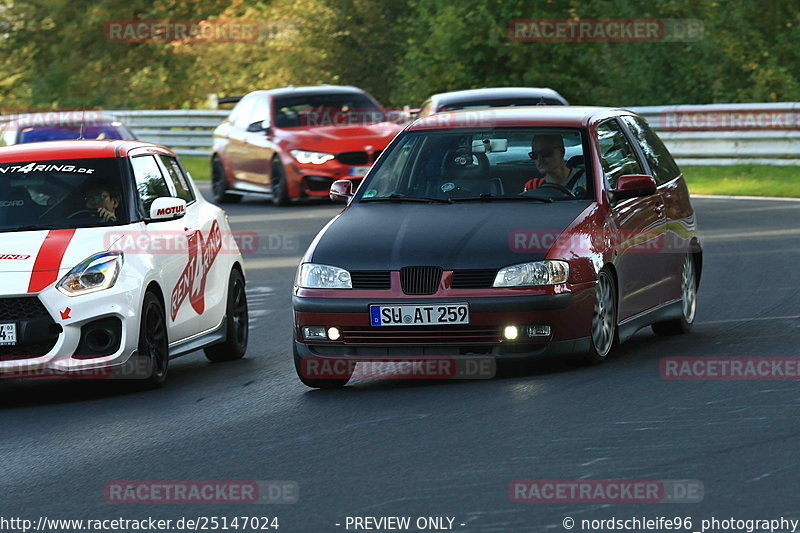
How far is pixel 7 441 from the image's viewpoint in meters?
8.95

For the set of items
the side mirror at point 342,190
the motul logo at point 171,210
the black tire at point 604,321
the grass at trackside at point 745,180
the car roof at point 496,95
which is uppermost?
the motul logo at point 171,210

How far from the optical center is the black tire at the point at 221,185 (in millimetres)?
27969

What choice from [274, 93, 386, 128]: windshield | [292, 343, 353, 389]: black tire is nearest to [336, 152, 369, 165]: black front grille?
[274, 93, 386, 128]: windshield

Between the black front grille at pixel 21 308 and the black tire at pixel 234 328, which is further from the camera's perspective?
the black tire at pixel 234 328

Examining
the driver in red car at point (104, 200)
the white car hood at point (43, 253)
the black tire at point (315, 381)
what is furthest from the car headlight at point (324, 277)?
the driver in red car at point (104, 200)

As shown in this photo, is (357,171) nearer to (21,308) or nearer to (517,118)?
(517,118)

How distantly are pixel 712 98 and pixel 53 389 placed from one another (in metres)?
30.2

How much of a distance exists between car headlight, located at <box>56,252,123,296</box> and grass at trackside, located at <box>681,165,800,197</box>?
15.7 m

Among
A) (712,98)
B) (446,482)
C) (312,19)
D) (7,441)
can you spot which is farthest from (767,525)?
(312,19)

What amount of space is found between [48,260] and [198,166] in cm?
2759

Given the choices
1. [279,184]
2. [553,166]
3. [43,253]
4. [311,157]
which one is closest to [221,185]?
[279,184]

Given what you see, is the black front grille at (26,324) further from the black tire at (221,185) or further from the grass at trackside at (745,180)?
the black tire at (221,185)

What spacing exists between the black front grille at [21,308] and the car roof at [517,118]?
9.09ft

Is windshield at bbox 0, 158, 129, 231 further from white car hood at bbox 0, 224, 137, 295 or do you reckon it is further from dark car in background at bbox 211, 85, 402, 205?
dark car in background at bbox 211, 85, 402, 205
